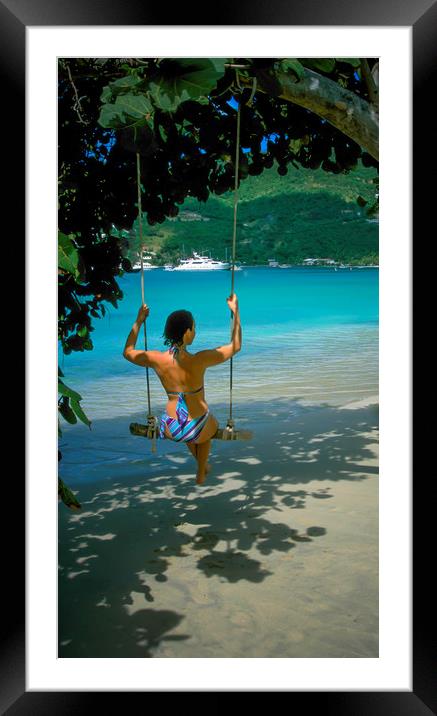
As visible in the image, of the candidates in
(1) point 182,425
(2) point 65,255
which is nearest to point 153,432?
(1) point 182,425

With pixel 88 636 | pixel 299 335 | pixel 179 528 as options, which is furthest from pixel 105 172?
pixel 299 335

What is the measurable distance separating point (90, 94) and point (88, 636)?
10.1 ft

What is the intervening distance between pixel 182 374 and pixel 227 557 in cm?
131

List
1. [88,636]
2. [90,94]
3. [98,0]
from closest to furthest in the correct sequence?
[98,0] → [88,636] → [90,94]

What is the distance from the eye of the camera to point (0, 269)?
1.87 m

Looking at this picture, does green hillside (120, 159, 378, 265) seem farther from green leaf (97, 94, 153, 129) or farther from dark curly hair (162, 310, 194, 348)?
green leaf (97, 94, 153, 129)

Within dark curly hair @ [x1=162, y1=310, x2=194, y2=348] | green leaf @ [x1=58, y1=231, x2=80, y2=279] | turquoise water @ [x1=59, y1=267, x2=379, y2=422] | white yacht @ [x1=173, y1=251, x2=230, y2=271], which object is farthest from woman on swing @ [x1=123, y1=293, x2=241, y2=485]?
white yacht @ [x1=173, y1=251, x2=230, y2=271]

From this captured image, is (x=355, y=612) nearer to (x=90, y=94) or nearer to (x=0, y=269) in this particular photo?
(x=0, y=269)

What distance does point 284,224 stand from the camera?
4106 cm

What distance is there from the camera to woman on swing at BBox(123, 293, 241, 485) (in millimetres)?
3283

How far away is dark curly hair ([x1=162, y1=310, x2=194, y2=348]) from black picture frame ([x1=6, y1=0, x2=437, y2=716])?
4.67 feet

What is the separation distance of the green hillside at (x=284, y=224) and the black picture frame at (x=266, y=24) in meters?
34.9

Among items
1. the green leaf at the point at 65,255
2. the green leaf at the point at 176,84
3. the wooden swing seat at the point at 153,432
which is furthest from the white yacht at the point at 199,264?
the green leaf at the point at 176,84

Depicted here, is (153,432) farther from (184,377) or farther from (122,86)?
(122,86)
